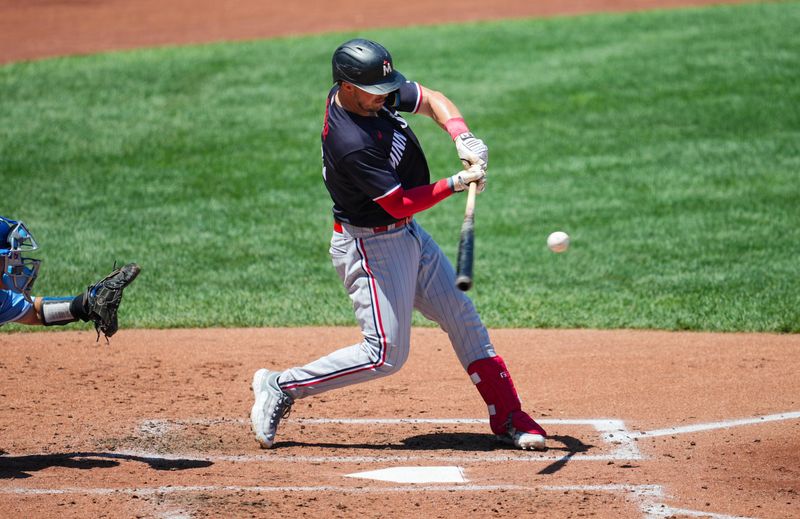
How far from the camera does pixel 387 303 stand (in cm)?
514

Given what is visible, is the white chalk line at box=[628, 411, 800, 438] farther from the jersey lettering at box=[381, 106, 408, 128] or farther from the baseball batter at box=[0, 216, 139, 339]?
the baseball batter at box=[0, 216, 139, 339]

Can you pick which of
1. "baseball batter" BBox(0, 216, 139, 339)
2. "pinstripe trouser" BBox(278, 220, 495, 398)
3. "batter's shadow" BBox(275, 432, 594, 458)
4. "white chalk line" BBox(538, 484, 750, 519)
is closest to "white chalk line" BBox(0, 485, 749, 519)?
"white chalk line" BBox(538, 484, 750, 519)

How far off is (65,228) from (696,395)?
6679 mm

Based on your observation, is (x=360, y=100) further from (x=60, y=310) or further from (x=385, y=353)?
(x=60, y=310)

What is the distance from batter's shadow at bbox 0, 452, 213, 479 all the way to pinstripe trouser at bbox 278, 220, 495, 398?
0.67m

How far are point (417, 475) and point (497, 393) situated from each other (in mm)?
716

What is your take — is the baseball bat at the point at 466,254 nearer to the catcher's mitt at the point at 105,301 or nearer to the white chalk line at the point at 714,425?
the white chalk line at the point at 714,425

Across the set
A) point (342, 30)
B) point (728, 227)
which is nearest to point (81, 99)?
point (342, 30)

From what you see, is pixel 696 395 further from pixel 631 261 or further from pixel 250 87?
pixel 250 87

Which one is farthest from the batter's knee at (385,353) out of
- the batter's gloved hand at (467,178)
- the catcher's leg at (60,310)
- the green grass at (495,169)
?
the green grass at (495,169)

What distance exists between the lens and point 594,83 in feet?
48.2

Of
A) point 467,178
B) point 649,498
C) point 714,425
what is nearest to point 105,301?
point 467,178

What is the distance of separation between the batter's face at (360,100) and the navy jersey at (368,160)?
32 millimetres

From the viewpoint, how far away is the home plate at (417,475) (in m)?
4.85
